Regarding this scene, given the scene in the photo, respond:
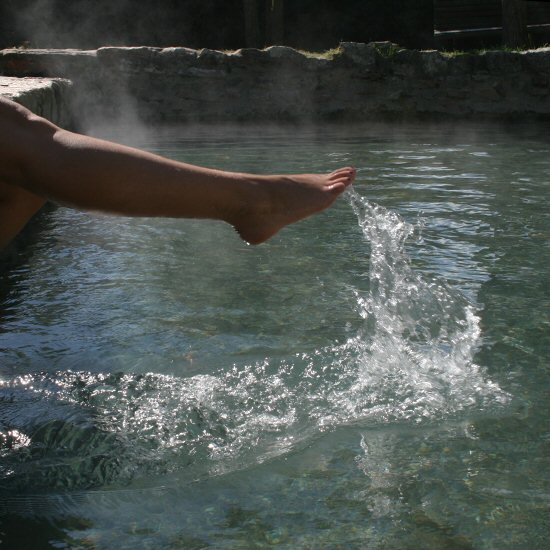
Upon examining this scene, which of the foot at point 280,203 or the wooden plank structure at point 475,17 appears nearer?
the foot at point 280,203

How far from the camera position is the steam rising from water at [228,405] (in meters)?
2.21

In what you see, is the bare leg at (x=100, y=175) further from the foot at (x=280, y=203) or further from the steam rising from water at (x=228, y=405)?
the steam rising from water at (x=228, y=405)

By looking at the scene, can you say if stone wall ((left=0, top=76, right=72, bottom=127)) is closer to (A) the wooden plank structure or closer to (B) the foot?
(B) the foot

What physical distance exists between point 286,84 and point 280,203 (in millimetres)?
7906

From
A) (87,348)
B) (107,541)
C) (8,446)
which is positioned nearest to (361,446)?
(107,541)

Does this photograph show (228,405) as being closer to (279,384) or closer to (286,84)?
(279,384)

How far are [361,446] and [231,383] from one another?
1.85 ft

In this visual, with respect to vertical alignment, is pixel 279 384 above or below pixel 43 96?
below

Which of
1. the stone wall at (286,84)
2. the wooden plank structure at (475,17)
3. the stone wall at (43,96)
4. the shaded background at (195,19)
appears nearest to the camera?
the stone wall at (43,96)

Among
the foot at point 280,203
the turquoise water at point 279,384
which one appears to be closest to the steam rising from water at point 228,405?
the turquoise water at point 279,384

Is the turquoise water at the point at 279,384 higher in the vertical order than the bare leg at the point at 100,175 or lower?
lower

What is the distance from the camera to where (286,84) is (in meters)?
10.2

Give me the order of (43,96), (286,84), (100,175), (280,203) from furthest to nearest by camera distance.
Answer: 1. (286,84)
2. (43,96)
3. (280,203)
4. (100,175)

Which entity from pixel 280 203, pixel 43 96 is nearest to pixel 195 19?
pixel 43 96
